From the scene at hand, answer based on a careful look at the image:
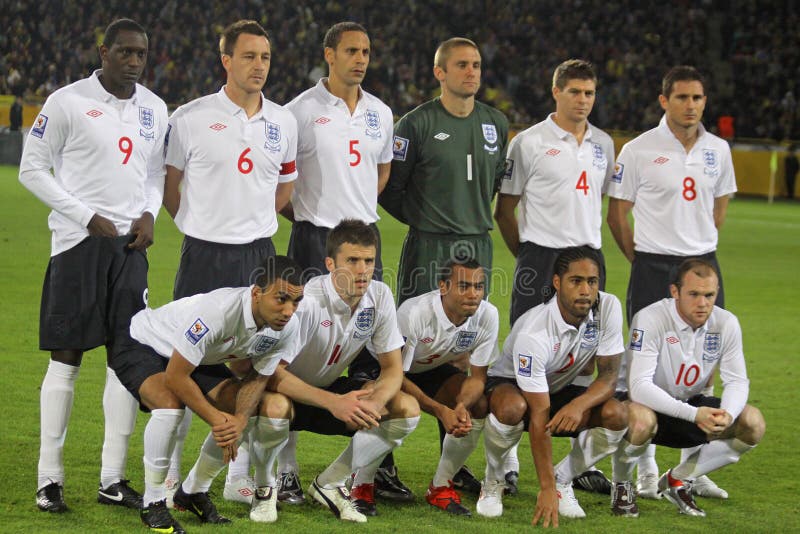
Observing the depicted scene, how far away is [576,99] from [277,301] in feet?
7.64

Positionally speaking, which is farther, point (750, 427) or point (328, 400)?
point (750, 427)

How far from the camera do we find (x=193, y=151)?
568 cm

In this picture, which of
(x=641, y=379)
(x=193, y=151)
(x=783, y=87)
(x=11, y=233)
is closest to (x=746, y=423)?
(x=641, y=379)

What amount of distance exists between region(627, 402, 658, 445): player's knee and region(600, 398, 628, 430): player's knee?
0.05 meters

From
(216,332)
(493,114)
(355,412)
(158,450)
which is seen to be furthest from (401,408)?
(493,114)

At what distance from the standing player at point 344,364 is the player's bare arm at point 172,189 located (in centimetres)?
94

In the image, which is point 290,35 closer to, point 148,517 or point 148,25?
point 148,25

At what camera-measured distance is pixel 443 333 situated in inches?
223

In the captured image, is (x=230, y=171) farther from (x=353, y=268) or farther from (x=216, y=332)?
(x=216, y=332)

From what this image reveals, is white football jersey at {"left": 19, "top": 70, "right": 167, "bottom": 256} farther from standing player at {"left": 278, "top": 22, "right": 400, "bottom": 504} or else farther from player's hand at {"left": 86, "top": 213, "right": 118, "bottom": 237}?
standing player at {"left": 278, "top": 22, "right": 400, "bottom": 504}

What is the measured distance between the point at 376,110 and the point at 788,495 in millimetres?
2986

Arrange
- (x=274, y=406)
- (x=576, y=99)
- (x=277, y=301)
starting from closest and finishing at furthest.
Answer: (x=277, y=301) → (x=274, y=406) → (x=576, y=99)

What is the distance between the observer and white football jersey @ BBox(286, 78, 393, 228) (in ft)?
19.7

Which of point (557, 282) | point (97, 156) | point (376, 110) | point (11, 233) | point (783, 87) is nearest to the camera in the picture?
point (97, 156)
